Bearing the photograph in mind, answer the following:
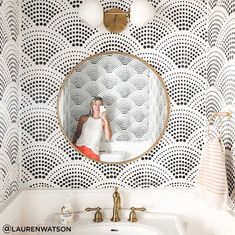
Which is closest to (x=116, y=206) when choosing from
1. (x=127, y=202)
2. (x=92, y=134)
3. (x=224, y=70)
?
(x=127, y=202)

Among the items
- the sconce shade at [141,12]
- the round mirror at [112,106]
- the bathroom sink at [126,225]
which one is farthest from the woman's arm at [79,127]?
the sconce shade at [141,12]

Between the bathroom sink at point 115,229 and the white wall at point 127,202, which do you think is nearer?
the bathroom sink at point 115,229

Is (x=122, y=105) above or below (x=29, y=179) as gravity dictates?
above

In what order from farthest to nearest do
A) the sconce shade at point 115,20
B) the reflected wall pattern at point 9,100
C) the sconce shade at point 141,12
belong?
the sconce shade at point 115,20
the sconce shade at point 141,12
the reflected wall pattern at point 9,100

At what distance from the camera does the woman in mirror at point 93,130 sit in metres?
2.25

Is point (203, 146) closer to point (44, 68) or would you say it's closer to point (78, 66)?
point (78, 66)

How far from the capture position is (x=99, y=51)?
7.40ft

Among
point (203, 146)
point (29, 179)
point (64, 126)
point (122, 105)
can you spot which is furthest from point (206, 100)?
point (29, 179)

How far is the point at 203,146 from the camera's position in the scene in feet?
7.54

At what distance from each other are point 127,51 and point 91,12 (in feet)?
1.01

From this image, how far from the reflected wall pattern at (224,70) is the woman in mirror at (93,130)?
590 mm

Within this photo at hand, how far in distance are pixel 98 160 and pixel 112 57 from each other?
580 mm

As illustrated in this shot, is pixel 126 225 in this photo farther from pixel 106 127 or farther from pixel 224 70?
pixel 224 70

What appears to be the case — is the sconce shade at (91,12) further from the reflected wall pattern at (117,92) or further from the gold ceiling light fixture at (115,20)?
the reflected wall pattern at (117,92)
